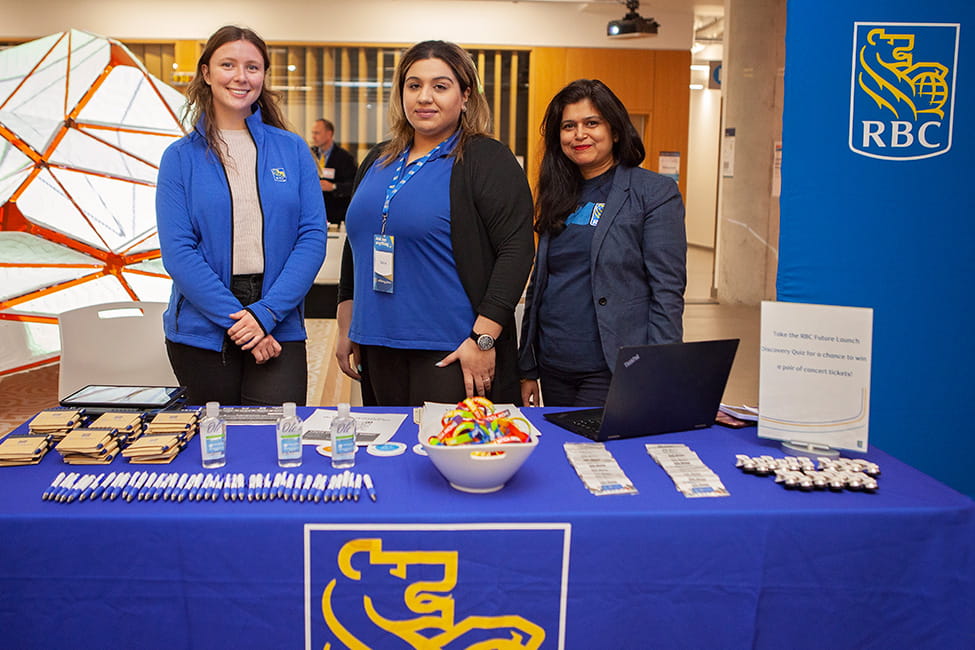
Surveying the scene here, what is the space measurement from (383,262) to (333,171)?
6.12m

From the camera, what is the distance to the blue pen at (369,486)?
1448 mm

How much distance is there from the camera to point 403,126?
7.54ft

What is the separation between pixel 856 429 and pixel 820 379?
0.12 metres

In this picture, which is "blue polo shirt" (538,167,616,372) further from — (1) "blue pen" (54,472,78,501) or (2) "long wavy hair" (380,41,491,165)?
(1) "blue pen" (54,472,78,501)

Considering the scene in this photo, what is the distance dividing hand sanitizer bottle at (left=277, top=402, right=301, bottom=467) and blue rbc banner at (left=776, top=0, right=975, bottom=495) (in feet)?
5.57

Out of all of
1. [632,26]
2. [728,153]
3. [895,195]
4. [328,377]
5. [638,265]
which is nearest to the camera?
[638,265]

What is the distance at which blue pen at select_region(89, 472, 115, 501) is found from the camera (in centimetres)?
143

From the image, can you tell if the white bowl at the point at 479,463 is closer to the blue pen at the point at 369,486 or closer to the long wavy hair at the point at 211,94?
the blue pen at the point at 369,486

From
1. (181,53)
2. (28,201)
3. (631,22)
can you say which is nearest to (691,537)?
(28,201)

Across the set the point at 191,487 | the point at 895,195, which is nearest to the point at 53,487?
the point at 191,487

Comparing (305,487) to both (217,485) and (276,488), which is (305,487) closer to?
(276,488)

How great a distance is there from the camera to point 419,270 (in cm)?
216

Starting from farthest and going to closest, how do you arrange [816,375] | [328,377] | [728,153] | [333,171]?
[333,171] → [728,153] → [328,377] → [816,375]

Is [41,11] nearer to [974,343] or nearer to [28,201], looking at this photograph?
[28,201]
